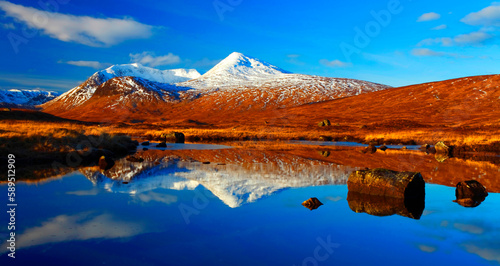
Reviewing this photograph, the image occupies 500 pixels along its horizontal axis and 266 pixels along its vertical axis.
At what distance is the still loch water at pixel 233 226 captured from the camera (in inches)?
318

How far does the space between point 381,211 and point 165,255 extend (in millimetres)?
7402

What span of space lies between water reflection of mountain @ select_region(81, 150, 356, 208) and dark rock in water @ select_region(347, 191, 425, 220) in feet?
12.1

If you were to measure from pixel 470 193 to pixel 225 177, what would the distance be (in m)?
11.2

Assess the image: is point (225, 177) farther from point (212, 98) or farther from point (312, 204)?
point (212, 98)

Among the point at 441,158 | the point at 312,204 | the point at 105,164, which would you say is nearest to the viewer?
the point at 312,204

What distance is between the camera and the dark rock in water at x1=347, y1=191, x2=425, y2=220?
38.2ft

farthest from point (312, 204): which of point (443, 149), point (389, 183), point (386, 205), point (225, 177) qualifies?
point (443, 149)

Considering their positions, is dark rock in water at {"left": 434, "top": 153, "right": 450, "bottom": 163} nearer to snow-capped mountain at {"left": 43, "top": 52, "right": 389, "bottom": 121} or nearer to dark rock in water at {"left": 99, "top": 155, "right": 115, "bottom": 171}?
dark rock in water at {"left": 99, "top": 155, "right": 115, "bottom": 171}

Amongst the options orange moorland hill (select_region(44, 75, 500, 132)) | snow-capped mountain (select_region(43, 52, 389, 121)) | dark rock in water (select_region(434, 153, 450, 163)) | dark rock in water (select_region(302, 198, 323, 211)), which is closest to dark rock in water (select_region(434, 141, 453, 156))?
dark rock in water (select_region(434, 153, 450, 163))

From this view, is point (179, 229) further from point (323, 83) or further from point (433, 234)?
point (323, 83)

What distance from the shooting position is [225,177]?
18375 mm

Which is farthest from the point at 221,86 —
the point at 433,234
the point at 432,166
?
the point at 433,234

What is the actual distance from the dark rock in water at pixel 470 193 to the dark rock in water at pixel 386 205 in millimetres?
1733

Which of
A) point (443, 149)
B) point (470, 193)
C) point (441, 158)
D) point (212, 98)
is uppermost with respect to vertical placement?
point (212, 98)
